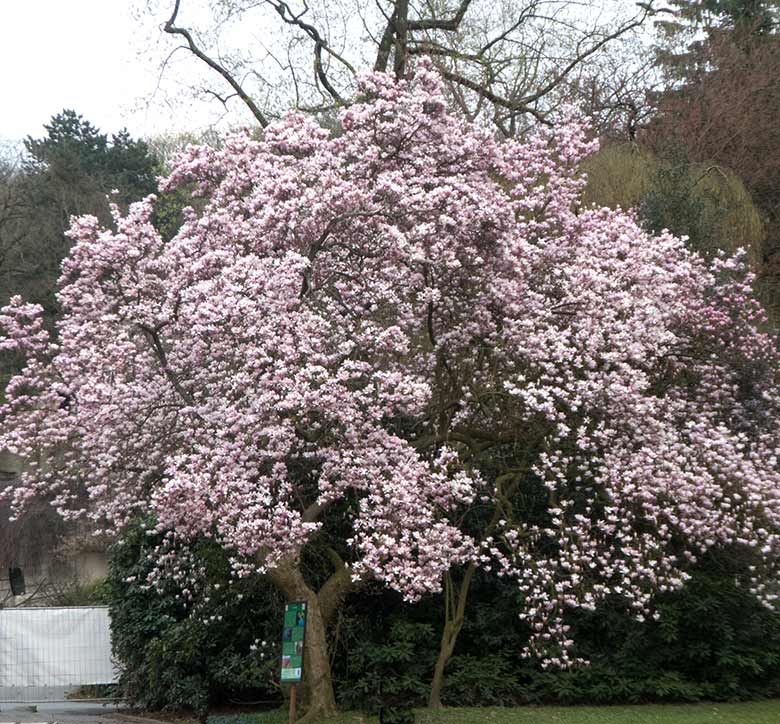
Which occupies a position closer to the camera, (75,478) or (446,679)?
(75,478)

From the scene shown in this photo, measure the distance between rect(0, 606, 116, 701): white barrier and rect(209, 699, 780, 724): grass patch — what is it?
5587mm

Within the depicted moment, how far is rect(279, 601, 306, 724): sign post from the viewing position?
1083 centimetres

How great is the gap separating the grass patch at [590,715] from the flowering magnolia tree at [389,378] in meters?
0.79

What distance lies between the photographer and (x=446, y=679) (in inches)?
580

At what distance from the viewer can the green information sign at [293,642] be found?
35.5 feet

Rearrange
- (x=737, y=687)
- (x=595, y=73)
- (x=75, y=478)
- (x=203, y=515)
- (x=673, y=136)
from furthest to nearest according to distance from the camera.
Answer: (x=595, y=73)
(x=673, y=136)
(x=737, y=687)
(x=75, y=478)
(x=203, y=515)

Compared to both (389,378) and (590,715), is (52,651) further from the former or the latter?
(389,378)

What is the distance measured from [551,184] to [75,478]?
7165 mm

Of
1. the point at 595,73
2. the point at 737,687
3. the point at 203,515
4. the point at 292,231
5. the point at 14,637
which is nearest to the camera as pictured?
the point at 203,515

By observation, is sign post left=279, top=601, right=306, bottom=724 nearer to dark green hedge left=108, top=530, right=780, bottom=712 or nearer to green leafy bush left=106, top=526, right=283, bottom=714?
green leafy bush left=106, top=526, right=283, bottom=714

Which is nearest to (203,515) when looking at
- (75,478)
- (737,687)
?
(75,478)

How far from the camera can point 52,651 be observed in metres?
19.4

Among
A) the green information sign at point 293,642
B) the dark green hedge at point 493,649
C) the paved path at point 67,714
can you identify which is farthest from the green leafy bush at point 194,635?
the green information sign at point 293,642

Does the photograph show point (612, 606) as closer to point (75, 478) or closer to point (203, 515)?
point (203, 515)
